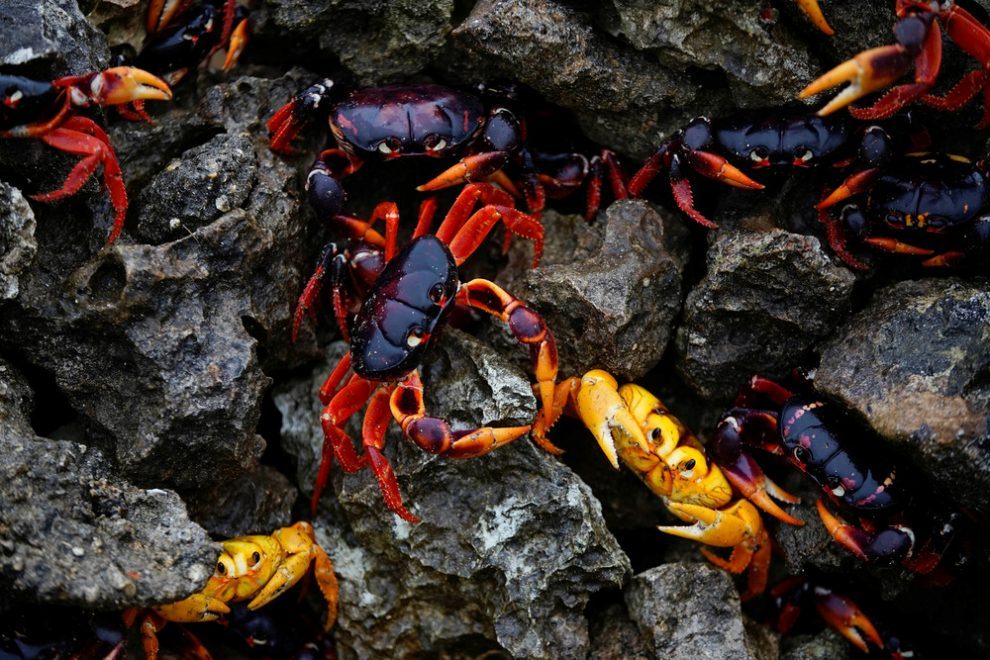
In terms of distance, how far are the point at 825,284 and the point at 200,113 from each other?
2486mm

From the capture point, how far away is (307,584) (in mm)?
4074

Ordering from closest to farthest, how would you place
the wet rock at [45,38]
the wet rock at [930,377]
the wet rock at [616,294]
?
the wet rock at [930,377]
the wet rock at [45,38]
the wet rock at [616,294]

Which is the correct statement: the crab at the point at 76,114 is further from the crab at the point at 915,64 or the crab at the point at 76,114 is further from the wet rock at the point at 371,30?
the crab at the point at 915,64

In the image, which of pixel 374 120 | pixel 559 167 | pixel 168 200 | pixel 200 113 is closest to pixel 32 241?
pixel 168 200

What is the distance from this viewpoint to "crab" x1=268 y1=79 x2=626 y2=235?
12.7 ft

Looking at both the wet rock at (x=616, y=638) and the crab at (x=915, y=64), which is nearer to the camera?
the crab at (x=915, y=64)

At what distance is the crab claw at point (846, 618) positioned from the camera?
12.6 feet

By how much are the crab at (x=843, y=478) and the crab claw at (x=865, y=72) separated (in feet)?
3.81

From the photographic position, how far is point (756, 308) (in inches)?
143

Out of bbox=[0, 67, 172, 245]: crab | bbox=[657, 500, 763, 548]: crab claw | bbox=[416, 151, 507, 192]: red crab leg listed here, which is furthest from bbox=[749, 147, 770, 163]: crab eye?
bbox=[0, 67, 172, 245]: crab

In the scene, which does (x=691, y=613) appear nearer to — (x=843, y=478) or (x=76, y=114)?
(x=843, y=478)

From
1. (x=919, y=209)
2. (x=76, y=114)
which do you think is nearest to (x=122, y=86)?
(x=76, y=114)

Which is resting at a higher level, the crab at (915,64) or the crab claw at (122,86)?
the crab at (915,64)

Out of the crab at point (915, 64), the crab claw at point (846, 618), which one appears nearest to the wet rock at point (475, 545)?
the crab claw at point (846, 618)
